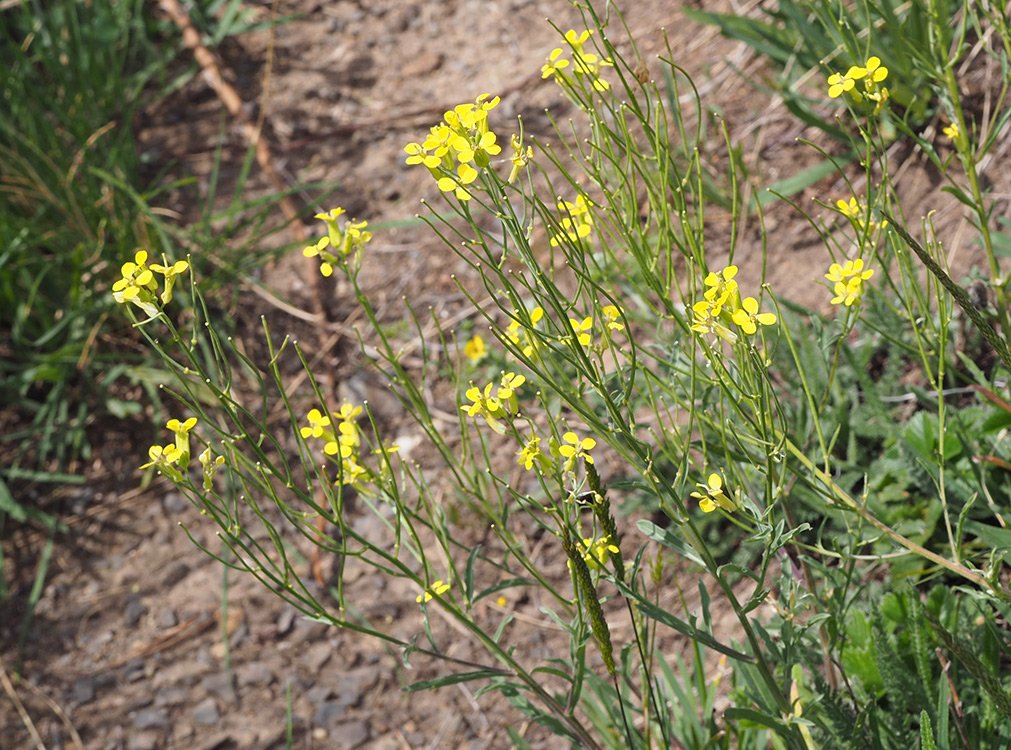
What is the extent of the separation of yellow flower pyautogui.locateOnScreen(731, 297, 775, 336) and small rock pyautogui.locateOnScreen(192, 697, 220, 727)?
1850 millimetres

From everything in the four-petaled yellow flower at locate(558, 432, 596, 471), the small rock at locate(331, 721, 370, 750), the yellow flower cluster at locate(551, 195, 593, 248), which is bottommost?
the small rock at locate(331, 721, 370, 750)

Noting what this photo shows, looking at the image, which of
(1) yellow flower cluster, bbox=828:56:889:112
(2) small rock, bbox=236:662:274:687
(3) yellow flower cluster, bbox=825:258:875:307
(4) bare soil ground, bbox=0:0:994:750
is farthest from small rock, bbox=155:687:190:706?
(1) yellow flower cluster, bbox=828:56:889:112

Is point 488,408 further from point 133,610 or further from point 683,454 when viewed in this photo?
point 133,610

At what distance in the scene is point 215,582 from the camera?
288 centimetres

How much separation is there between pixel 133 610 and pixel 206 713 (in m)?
0.41

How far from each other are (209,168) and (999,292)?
2.78 m

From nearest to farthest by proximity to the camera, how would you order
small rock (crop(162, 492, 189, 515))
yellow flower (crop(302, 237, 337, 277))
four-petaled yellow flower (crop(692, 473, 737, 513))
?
four-petaled yellow flower (crop(692, 473, 737, 513)) < yellow flower (crop(302, 237, 337, 277)) < small rock (crop(162, 492, 189, 515))

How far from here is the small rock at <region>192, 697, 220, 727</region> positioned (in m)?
2.60

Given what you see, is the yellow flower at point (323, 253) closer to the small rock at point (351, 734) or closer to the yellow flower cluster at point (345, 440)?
the yellow flower cluster at point (345, 440)

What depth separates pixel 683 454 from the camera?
1.36 m

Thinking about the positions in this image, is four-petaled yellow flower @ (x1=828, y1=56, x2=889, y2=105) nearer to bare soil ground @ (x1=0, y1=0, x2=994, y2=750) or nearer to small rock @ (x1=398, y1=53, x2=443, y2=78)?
bare soil ground @ (x1=0, y1=0, x2=994, y2=750)

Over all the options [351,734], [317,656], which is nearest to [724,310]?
[351,734]

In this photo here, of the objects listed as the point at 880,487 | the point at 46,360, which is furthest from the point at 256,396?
the point at 880,487

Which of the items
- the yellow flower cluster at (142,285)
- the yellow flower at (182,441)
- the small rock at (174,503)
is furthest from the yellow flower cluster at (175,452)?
the small rock at (174,503)
